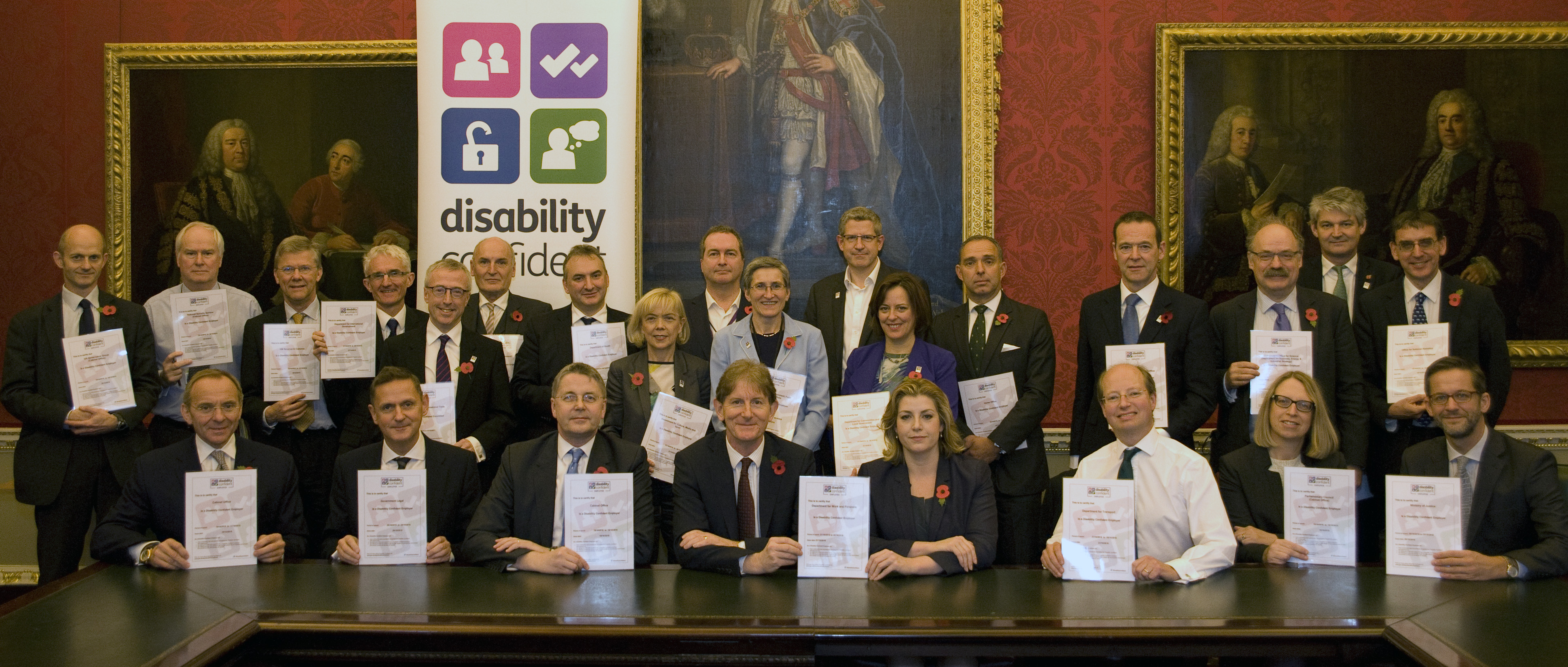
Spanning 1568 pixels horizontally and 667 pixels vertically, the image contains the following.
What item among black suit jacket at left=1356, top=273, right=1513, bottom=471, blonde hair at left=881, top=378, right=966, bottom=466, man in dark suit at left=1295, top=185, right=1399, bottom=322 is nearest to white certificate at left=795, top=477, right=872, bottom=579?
blonde hair at left=881, top=378, right=966, bottom=466

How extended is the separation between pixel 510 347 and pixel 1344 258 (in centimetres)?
375

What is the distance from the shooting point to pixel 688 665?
3.06 m

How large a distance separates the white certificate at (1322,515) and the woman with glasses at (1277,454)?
0.23 m

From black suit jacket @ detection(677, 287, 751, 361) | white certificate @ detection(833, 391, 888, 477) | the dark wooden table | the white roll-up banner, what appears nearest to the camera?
the dark wooden table

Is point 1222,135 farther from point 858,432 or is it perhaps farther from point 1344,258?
point 858,432

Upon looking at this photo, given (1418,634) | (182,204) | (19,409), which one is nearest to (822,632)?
(1418,634)

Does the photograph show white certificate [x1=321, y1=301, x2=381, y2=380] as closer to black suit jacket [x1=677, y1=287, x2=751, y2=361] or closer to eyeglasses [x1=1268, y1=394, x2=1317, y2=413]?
black suit jacket [x1=677, y1=287, x2=751, y2=361]

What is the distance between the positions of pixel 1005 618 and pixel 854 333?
2.32 meters

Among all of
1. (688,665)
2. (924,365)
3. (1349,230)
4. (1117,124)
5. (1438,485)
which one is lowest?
(688,665)

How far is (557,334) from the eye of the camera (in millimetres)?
5207

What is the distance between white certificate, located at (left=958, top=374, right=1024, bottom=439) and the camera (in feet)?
16.1

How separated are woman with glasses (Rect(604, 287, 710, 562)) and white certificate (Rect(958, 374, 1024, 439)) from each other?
1091mm

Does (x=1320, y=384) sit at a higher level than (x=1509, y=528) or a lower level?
higher

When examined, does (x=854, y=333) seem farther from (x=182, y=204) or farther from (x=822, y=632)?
(x=182, y=204)
